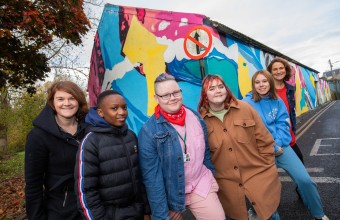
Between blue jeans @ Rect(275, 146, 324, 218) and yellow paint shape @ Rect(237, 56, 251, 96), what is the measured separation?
576cm

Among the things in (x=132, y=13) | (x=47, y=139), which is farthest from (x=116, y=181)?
(x=132, y=13)

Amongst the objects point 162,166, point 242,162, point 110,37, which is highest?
point 110,37

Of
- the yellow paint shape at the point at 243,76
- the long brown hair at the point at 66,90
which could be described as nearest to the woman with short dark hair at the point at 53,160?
the long brown hair at the point at 66,90

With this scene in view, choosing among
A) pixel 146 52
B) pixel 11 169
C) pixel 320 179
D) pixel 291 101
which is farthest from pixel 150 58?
pixel 11 169

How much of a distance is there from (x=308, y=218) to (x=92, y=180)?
9.30 feet

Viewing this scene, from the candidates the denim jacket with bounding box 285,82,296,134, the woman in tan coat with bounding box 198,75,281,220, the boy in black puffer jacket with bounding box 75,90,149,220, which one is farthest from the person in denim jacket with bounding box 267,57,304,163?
the boy in black puffer jacket with bounding box 75,90,149,220

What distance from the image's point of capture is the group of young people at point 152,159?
1.98 meters

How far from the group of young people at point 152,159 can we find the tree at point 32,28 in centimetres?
404

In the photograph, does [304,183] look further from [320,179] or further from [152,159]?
[320,179]

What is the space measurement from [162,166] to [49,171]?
0.93m

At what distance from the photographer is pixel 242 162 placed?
247 cm

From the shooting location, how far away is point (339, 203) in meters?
3.52

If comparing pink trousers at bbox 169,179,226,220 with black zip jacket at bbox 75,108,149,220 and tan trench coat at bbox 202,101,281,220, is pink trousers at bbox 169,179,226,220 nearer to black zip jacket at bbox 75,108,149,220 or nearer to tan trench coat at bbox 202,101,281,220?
tan trench coat at bbox 202,101,281,220

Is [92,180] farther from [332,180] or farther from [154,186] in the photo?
[332,180]
